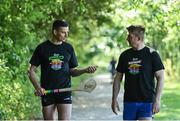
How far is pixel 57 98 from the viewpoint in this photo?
8125 millimetres

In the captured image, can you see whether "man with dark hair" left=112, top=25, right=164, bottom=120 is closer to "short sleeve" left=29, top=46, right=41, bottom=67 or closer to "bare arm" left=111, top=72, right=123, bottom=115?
"bare arm" left=111, top=72, right=123, bottom=115

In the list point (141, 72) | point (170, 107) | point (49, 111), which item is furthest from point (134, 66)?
point (170, 107)

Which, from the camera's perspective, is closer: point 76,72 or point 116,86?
point 116,86

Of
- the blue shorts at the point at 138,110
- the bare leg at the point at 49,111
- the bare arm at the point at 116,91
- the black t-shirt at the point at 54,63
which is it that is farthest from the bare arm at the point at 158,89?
the bare leg at the point at 49,111

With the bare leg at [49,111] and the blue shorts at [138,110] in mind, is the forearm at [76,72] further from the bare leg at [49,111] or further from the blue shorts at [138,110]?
the blue shorts at [138,110]

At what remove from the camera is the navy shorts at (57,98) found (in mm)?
8102

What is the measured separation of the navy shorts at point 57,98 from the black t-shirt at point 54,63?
0.37 feet

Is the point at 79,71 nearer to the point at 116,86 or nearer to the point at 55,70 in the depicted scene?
the point at 55,70

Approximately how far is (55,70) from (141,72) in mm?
1235

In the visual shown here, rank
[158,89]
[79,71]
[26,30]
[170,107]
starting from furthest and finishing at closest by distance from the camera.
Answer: [170,107] < [26,30] < [79,71] < [158,89]

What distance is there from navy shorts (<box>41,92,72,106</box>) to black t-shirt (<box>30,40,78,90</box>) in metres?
0.11

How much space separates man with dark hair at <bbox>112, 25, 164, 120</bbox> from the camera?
773cm

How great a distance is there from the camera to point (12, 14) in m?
14.7

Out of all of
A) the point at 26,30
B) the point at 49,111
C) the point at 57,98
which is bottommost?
the point at 49,111
